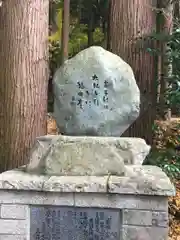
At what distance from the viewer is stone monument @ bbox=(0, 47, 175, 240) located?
3.32 meters

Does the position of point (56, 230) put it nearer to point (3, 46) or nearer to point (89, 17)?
point (3, 46)

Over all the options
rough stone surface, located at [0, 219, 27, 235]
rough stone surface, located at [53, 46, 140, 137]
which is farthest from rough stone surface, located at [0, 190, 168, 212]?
rough stone surface, located at [53, 46, 140, 137]

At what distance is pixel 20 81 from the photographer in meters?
5.12

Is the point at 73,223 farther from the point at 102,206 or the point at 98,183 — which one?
the point at 98,183

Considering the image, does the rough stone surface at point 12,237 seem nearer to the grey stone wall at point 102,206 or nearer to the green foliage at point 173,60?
the grey stone wall at point 102,206

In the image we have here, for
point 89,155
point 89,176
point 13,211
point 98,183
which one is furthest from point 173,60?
point 13,211

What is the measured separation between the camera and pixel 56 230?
135 inches

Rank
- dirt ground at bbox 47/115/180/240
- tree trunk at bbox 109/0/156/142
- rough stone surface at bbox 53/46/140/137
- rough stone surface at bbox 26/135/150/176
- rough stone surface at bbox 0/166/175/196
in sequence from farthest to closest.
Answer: tree trunk at bbox 109/0/156/142 → dirt ground at bbox 47/115/180/240 → rough stone surface at bbox 53/46/140/137 → rough stone surface at bbox 26/135/150/176 → rough stone surface at bbox 0/166/175/196

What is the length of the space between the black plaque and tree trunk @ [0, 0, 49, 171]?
175cm

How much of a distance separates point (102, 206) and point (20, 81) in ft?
7.55

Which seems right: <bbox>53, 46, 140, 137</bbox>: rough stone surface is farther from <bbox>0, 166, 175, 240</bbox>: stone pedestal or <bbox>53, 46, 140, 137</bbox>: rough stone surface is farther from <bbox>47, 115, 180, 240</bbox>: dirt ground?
<bbox>47, 115, 180, 240</bbox>: dirt ground

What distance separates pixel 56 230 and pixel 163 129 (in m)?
5.36

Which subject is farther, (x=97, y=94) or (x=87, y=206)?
(x=97, y=94)

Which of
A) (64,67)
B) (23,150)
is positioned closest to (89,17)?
(23,150)
